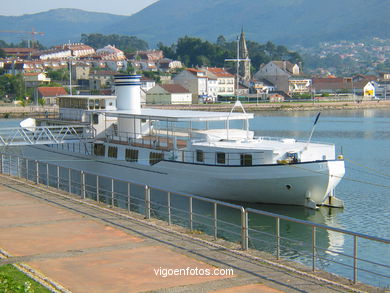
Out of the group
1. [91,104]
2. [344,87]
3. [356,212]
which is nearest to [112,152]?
[91,104]

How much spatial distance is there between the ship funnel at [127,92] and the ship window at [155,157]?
5859mm

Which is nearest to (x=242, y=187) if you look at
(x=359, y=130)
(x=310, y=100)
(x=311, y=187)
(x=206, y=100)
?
(x=311, y=187)

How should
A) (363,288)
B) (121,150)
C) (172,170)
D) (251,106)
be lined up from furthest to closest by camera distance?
(251,106), (121,150), (172,170), (363,288)

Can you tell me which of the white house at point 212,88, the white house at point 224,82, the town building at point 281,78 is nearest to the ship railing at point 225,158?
the white house at point 212,88

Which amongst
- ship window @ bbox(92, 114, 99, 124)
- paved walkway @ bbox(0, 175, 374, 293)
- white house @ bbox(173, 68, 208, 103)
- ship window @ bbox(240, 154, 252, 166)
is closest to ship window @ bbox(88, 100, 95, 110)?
ship window @ bbox(92, 114, 99, 124)

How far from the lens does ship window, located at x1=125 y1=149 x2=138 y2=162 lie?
32312 mm

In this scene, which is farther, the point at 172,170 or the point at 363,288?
the point at 172,170

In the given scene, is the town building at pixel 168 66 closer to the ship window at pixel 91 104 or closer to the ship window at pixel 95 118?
the ship window at pixel 91 104

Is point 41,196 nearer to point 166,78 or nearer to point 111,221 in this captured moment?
point 111,221

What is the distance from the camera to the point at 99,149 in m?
36.1

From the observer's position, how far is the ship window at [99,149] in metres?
35.8

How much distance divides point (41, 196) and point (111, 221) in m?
4.70

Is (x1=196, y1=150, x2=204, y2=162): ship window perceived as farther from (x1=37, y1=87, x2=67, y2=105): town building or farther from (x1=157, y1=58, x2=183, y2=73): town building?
(x1=157, y1=58, x2=183, y2=73): town building

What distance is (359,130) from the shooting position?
2781 inches
